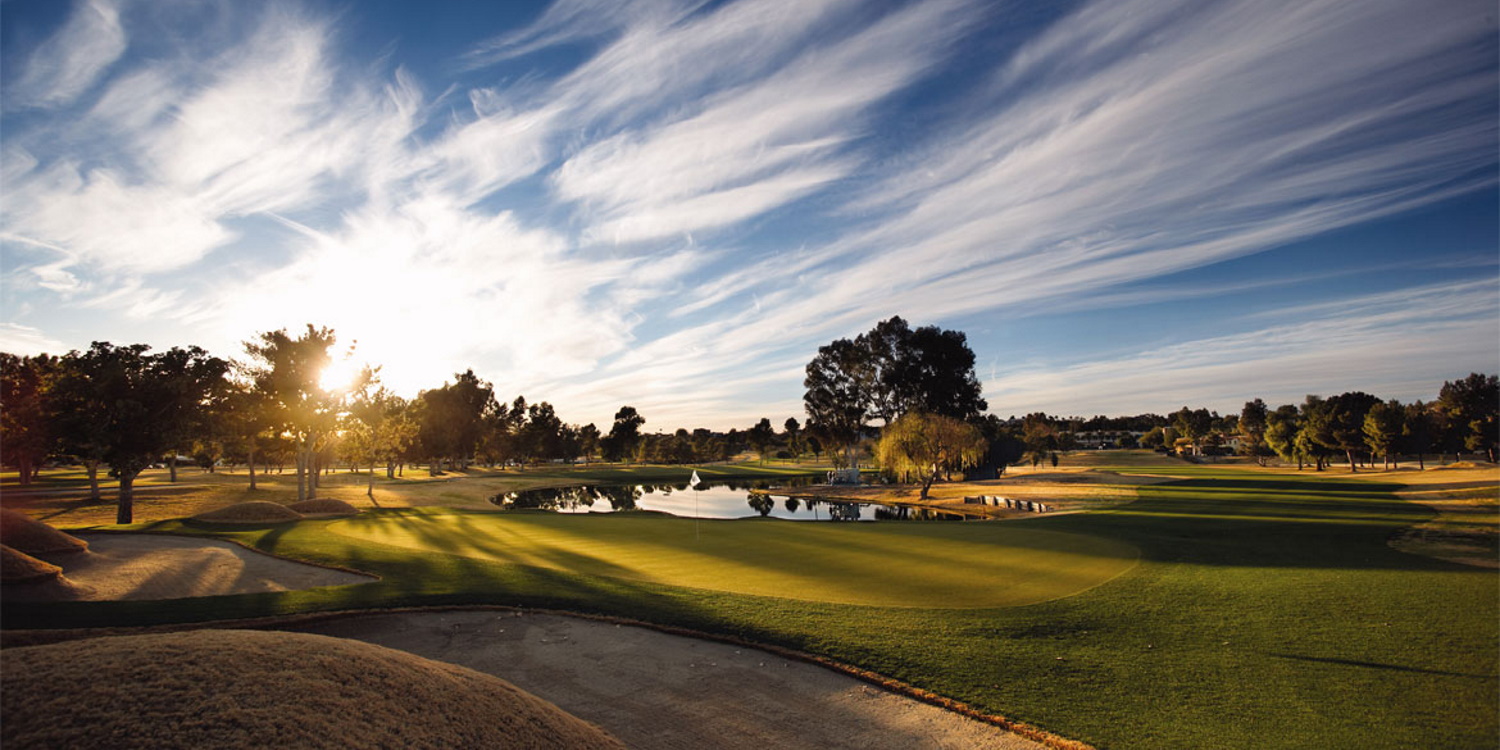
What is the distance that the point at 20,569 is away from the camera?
1081cm

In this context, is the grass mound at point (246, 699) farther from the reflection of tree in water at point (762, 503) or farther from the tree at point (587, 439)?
the tree at point (587, 439)

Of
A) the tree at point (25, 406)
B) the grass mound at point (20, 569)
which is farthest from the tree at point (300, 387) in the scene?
the grass mound at point (20, 569)

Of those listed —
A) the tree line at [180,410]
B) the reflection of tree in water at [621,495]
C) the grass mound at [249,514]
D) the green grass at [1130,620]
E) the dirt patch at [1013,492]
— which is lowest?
the reflection of tree in water at [621,495]

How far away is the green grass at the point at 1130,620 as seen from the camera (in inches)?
277

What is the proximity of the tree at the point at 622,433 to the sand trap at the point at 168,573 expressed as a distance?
10758cm

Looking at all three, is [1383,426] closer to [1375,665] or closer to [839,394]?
[839,394]

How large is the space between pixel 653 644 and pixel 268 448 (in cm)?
5320

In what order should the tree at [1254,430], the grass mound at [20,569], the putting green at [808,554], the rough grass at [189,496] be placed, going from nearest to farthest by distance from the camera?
the grass mound at [20,569], the putting green at [808,554], the rough grass at [189,496], the tree at [1254,430]

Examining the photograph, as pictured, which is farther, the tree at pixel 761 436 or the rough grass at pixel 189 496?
the tree at pixel 761 436

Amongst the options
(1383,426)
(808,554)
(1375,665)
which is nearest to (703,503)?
(808,554)

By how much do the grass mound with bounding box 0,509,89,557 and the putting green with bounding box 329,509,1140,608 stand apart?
756 centimetres

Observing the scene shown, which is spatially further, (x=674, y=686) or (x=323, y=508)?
(x=323, y=508)

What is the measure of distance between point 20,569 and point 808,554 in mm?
17178

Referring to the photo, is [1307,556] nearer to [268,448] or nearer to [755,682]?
[755,682]
